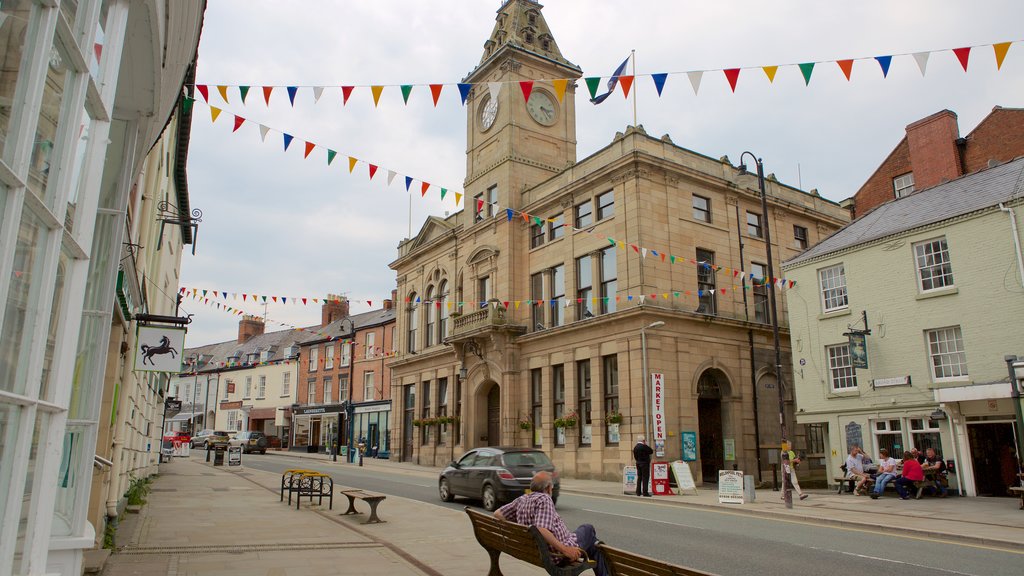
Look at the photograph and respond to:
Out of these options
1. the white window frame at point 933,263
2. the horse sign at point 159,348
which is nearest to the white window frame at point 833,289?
the white window frame at point 933,263

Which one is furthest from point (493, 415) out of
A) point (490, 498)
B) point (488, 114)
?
point (490, 498)

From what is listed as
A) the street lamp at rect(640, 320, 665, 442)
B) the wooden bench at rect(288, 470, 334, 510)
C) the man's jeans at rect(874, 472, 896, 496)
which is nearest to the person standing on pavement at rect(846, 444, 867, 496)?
the man's jeans at rect(874, 472, 896, 496)

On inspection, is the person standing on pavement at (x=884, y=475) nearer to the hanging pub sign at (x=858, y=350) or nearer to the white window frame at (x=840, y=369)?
the hanging pub sign at (x=858, y=350)

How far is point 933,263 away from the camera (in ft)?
67.8

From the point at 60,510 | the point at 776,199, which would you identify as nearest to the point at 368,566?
the point at 60,510

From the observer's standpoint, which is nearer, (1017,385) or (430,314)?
(1017,385)

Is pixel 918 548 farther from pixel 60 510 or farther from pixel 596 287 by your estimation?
pixel 596 287

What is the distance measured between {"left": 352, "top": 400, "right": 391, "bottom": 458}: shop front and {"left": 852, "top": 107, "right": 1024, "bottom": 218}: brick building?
33.0m

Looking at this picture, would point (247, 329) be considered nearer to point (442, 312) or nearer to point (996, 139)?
point (442, 312)

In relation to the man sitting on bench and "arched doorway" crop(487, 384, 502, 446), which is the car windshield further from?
"arched doorway" crop(487, 384, 502, 446)

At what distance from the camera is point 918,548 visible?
11.2m

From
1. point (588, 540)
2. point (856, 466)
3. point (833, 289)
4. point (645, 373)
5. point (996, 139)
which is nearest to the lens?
point (588, 540)

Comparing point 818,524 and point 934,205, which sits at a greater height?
point 934,205

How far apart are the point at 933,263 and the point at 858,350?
3.36m
